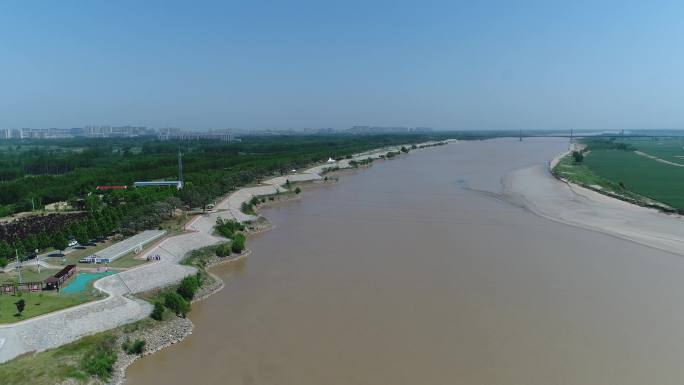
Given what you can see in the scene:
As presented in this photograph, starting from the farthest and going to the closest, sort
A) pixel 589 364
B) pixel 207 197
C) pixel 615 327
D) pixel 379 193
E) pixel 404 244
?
pixel 379 193
pixel 207 197
pixel 404 244
pixel 615 327
pixel 589 364

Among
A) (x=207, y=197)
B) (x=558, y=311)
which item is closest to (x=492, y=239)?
(x=558, y=311)

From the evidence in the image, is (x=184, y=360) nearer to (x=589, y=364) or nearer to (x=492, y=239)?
(x=589, y=364)

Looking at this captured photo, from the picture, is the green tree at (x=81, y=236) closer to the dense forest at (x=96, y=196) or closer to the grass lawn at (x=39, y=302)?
the dense forest at (x=96, y=196)

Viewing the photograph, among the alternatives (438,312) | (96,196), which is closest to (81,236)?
(96,196)

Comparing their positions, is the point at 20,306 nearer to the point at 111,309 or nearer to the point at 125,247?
the point at 111,309

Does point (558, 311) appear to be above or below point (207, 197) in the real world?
below

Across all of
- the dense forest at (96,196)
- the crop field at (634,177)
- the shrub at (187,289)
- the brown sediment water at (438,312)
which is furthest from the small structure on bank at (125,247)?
the crop field at (634,177)

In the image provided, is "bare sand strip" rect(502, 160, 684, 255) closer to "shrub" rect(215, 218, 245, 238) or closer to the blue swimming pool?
"shrub" rect(215, 218, 245, 238)
